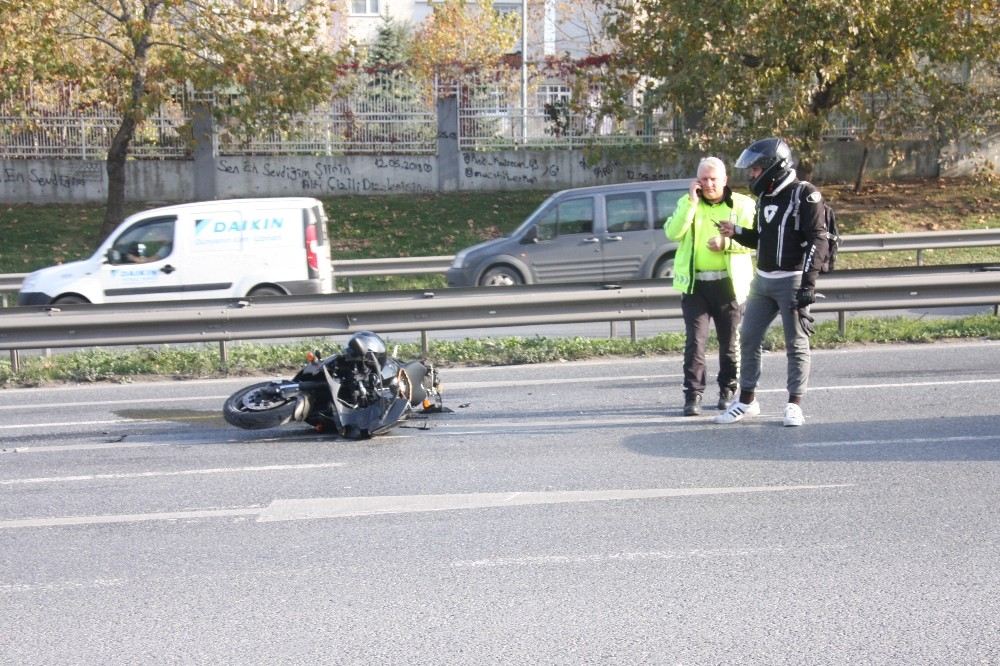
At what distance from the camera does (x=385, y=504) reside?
6664 millimetres

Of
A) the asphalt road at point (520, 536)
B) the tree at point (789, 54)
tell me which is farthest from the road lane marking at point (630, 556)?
the tree at point (789, 54)

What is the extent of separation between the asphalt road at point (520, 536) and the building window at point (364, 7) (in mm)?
48950

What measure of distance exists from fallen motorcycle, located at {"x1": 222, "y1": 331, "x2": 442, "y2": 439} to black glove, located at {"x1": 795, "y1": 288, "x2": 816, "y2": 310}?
8.91 ft

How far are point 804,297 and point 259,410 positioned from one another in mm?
3707

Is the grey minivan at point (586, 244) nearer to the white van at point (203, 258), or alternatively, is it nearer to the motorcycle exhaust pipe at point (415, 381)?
the white van at point (203, 258)

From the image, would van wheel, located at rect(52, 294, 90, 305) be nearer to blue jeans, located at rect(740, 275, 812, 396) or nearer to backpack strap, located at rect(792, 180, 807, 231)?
blue jeans, located at rect(740, 275, 812, 396)

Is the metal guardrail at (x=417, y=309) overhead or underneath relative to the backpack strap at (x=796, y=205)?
underneath

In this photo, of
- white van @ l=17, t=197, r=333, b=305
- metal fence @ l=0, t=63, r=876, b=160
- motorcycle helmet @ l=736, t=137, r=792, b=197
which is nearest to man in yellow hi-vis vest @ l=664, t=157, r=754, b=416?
motorcycle helmet @ l=736, t=137, r=792, b=197

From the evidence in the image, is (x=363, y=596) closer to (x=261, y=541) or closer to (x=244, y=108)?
(x=261, y=541)

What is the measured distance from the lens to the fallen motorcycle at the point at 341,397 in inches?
324

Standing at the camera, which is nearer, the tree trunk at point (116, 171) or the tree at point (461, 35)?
the tree trunk at point (116, 171)

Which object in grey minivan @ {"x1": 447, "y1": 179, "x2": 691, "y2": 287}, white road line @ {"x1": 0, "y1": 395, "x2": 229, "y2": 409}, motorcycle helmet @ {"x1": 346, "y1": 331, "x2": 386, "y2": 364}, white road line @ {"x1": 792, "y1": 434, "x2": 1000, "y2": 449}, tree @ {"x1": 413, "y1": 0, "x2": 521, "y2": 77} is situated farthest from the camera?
tree @ {"x1": 413, "y1": 0, "x2": 521, "y2": 77}

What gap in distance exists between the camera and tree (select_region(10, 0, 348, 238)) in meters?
23.6

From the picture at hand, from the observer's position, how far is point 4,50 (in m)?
22.3
